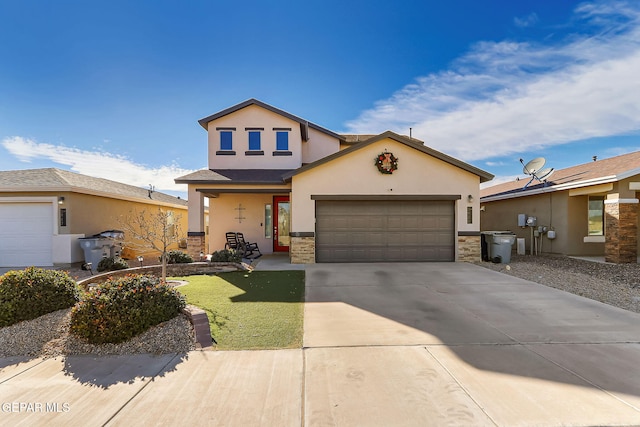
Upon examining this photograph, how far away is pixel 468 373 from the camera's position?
3.51 m

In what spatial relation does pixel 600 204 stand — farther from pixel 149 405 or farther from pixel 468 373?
pixel 149 405

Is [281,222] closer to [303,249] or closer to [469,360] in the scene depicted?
[303,249]

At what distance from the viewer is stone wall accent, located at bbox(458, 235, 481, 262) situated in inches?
461

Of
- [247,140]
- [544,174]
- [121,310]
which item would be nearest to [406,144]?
[247,140]

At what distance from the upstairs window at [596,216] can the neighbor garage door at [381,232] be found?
6.40m

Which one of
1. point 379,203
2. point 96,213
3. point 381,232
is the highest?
point 379,203

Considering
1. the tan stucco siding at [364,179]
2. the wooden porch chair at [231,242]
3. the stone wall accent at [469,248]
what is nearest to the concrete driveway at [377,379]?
the stone wall accent at [469,248]

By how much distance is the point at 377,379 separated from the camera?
338cm

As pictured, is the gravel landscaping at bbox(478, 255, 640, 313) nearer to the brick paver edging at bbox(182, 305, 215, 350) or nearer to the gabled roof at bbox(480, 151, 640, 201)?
the gabled roof at bbox(480, 151, 640, 201)

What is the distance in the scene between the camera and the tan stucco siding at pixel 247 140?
47.9ft

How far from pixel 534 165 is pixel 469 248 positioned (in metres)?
6.90

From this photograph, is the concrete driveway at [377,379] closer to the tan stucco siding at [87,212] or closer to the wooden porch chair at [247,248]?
the tan stucco siding at [87,212]

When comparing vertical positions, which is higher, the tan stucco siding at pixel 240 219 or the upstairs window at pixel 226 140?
the upstairs window at pixel 226 140

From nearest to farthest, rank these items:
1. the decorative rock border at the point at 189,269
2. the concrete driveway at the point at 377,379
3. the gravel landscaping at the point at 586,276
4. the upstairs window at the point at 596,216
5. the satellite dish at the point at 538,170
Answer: the concrete driveway at the point at 377,379, the gravel landscaping at the point at 586,276, the decorative rock border at the point at 189,269, the upstairs window at the point at 596,216, the satellite dish at the point at 538,170
